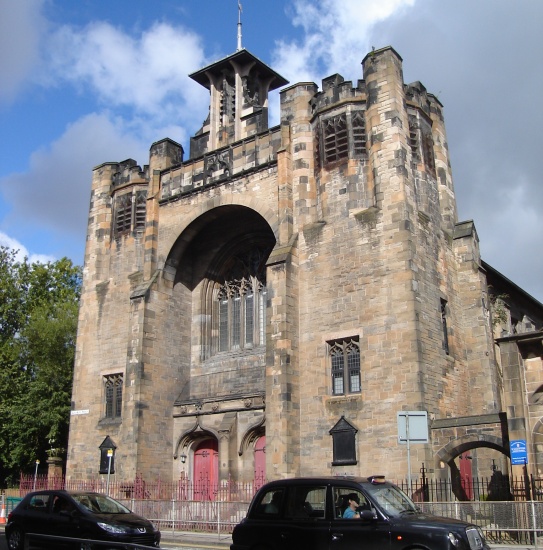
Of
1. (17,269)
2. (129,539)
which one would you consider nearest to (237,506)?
(129,539)

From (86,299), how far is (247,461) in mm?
10392

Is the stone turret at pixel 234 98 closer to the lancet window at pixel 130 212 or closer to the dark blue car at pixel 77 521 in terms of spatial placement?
the lancet window at pixel 130 212

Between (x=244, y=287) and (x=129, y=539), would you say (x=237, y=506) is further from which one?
(x=244, y=287)

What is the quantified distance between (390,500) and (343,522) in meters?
0.78

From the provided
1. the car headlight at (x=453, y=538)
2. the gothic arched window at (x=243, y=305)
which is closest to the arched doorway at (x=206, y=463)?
the gothic arched window at (x=243, y=305)

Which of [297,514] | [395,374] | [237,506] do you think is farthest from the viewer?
[395,374]

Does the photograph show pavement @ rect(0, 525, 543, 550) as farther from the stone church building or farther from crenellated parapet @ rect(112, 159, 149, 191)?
crenellated parapet @ rect(112, 159, 149, 191)

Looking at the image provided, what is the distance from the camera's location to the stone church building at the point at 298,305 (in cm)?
1938

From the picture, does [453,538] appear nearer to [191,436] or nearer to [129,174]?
[191,436]

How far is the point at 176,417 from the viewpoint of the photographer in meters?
25.2

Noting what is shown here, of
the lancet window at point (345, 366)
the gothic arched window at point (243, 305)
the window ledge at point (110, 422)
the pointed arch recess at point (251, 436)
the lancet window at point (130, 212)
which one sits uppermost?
the lancet window at point (130, 212)

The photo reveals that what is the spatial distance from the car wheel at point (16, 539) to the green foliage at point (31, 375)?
19.3 metres

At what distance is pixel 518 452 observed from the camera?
15453 millimetres

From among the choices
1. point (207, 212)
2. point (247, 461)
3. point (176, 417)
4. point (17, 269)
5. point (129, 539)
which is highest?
point (17, 269)
